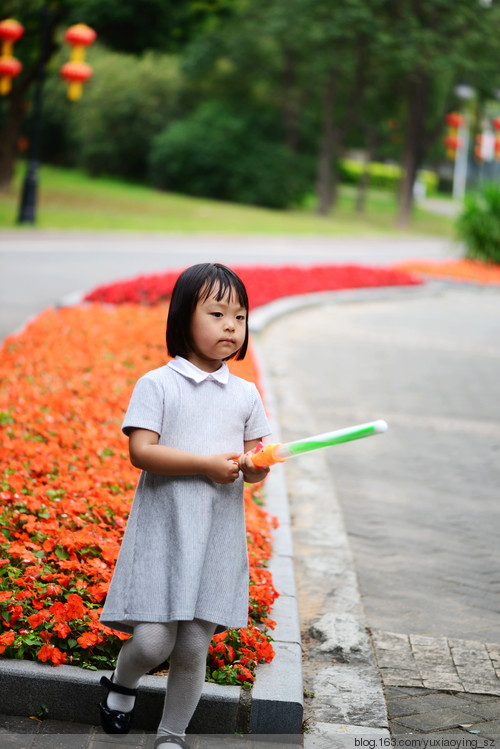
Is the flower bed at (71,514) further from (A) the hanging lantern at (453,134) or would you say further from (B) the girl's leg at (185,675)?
(A) the hanging lantern at (453,134)

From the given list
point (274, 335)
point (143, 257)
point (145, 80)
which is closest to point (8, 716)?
Answer: point (274, 335)

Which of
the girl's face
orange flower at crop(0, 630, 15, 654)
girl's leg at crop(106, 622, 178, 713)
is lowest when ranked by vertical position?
orange flower at crop(0, 630, 15, 654)

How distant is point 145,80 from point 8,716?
4324 cm

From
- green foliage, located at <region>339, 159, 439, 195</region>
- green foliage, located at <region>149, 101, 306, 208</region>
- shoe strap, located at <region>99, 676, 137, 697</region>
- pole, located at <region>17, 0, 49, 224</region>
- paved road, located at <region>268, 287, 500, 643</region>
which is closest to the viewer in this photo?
shoe strap, located at <region>99, 676, 137, 697</region>

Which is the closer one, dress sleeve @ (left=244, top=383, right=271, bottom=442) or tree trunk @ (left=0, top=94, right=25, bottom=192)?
dress sleeve @ (left=244, top=383, right=271, bottom=442)

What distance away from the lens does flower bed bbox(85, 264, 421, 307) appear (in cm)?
1062

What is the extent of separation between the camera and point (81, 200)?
3116 cm

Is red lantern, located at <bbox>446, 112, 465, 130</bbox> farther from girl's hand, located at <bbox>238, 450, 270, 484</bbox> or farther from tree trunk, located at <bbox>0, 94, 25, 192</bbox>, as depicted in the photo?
girl's hand, located at <bbox>238, 450, 270, 484</bbox>

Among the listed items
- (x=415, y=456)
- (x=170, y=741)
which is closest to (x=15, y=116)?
(x=415, y=456)

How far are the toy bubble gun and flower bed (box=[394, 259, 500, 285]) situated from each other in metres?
15.5

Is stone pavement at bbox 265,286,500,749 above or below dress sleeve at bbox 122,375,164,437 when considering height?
below

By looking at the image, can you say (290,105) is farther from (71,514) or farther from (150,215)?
(71,514)

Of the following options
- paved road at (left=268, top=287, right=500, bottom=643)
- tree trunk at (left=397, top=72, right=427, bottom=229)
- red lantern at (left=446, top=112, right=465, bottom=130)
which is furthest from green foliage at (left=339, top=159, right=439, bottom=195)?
paved road at (left=268, top=287, right=500, bottom=643)

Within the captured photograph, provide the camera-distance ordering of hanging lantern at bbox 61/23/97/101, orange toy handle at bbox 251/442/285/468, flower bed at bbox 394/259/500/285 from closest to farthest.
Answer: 1. orange toy handle at bbox 251/442/285/468
2. flower bed at bbox 394/259/500/285
3. hanging lantern at bbox 61/23/97/101
